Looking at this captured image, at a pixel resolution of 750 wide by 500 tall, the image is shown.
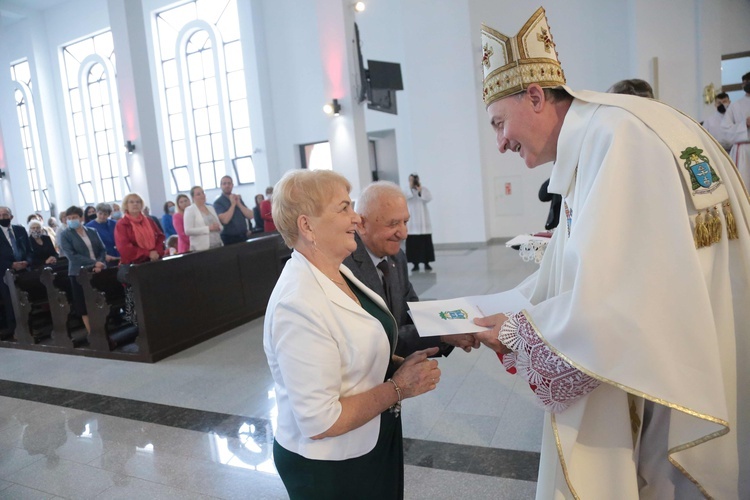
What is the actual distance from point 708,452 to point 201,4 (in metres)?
17.3

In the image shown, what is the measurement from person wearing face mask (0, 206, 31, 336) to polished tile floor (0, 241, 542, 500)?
7.24 ft

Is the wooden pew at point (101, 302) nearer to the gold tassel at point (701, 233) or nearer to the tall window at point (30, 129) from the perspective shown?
the gold tassel at point (701, 233)

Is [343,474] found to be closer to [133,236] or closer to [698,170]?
[698,170]

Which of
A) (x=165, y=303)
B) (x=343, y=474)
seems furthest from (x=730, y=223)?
(x=165, y=303)

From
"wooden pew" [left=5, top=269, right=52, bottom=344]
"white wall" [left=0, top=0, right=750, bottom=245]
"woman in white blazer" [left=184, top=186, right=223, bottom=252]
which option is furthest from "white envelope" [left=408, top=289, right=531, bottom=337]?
"white wall" [left=0, top=0, right=750, bottom=245]

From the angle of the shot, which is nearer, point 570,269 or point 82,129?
point 570,269

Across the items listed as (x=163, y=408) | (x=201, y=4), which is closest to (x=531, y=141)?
(x=163, y=408)

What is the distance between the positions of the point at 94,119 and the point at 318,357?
1946cm

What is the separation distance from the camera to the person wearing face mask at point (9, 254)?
6.73 meters

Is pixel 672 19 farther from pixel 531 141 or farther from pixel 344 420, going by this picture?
pixel 344 420

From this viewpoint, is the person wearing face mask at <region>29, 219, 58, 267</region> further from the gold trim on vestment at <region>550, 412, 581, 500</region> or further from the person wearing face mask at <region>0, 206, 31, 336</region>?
the gold trim on vestment at <region>550, 412, 581, 500</region>

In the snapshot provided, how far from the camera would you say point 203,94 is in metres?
15.8

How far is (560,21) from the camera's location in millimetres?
10328

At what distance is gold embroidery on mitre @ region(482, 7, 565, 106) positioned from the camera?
4.65 ft
